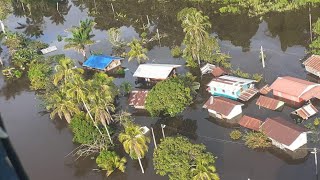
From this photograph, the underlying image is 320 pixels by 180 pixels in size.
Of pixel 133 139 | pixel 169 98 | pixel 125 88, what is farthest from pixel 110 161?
pixel 125 88

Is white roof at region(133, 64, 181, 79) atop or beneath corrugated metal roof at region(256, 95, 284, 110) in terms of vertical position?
atop

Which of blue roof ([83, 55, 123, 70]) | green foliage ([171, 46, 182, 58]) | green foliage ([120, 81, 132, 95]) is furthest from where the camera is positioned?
green foliage ([171, 46, 182, 58])

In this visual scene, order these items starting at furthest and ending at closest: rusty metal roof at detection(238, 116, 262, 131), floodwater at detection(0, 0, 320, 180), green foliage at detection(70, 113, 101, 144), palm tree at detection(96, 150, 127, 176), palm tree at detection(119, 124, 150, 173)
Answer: green foliage at detection(70, 113, 101, 144)
rusty metal roof at detection(238, 116, 262, 131)
palm tree at detection(96, 150, 127, 176)
floodwater at detection(0, 0, 320, 180)
palm tree at detection(119, 124, 150, 173)

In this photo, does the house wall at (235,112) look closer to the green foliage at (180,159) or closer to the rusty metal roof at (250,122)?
the rusty metal roof at (250,122)

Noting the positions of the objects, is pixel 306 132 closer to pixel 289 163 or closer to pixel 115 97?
pixel 289 163

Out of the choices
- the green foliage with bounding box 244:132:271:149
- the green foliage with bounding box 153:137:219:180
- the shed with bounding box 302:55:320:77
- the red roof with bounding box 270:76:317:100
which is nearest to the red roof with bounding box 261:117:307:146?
the green foliage with bounding box 244:132:271:149

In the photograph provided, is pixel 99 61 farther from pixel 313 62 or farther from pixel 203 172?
pixel 203 172

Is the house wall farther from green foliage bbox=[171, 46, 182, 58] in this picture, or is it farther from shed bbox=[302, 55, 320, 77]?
green foliage bbox=[171, 46, 182, 58]
